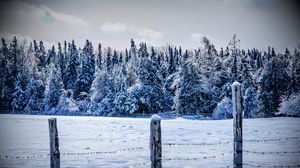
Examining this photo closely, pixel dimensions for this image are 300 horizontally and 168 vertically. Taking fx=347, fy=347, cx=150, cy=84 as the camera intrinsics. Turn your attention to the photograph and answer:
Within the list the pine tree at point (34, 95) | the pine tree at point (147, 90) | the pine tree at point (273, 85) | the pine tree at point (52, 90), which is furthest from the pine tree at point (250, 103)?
the pine tree at point (34, 95)

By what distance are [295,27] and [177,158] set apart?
39.9 metres

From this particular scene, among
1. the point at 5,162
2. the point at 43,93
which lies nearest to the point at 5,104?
the point at 43,93

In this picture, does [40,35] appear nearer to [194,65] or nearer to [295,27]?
[194,65]

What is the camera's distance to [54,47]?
124750mm

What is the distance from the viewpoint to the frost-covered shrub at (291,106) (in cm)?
4865

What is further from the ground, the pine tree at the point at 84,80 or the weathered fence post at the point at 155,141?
the pine tree at the point at 84,80

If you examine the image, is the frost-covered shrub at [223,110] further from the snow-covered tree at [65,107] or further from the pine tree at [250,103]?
the snow-covered tree at [65,107]

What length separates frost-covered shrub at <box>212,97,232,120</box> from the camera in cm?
5031

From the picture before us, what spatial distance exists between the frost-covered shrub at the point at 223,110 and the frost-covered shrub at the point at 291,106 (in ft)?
24.5

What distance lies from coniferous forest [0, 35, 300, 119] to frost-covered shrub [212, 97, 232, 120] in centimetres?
14

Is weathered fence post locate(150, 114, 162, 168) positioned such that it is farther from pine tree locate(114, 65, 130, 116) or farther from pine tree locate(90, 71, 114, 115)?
pine tree locate(90, 71, 114, 115)

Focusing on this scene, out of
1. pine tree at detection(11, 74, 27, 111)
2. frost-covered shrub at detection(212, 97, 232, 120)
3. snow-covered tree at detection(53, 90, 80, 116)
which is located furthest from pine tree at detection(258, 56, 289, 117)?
pine tree at detection(11, 74, 27, 111)

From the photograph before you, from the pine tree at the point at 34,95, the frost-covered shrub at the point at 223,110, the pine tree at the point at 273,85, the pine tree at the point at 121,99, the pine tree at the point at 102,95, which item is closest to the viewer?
the frost-covered shrub at the point at 223,110

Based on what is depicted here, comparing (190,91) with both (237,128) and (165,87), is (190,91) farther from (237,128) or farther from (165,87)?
(237,128)
